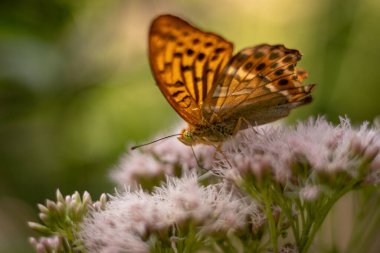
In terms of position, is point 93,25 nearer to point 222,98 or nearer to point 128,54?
point 128,54

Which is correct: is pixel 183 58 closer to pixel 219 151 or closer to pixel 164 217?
pixel 219 151

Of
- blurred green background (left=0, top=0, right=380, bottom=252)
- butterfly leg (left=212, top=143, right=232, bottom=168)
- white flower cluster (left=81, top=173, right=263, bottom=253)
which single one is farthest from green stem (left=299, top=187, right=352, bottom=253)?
blurred green background (left=0, top=0, right=380, bottom=252)

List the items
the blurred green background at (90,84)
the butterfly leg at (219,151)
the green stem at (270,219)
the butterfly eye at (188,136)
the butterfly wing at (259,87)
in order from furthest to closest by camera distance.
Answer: the blurred green background at (90,84) < the butterfly eye at (188,136) < the butterfly wing at (259,87) < the butterfly leg at (219,151) < the green stem at (270,219)

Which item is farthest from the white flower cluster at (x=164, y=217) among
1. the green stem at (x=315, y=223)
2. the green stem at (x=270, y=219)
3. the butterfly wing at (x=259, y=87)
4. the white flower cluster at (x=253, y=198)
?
the butterfly wing at (x=259, y=87)

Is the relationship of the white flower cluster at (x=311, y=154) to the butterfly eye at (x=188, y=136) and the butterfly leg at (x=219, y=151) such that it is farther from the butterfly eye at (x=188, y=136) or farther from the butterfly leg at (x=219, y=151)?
the butterfly eye at (x=188, y=136)

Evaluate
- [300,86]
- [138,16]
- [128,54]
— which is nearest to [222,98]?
[300,86]

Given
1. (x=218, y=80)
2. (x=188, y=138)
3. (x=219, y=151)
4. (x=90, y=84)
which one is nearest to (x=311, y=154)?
(x=219, y=151)
